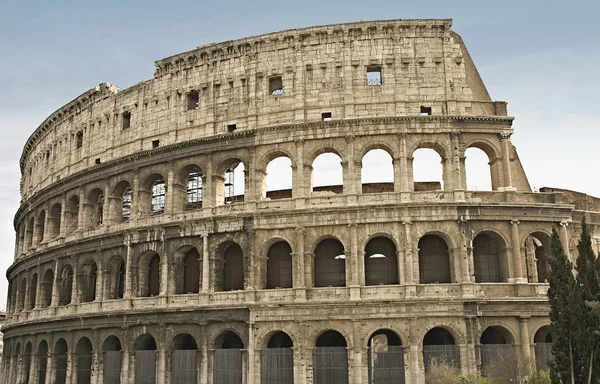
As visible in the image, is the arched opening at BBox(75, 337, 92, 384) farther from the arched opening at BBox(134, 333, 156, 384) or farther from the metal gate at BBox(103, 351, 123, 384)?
the arched opening at BBox(134, 333, 156, 384)

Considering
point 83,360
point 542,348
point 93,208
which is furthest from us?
point 93,208

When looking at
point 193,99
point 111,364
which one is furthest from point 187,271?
point 193,99

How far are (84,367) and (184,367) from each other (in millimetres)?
6510

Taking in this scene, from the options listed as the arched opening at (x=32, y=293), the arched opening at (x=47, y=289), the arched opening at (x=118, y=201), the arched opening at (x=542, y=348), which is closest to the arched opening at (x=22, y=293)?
the arched opening at (x=32, y=293)

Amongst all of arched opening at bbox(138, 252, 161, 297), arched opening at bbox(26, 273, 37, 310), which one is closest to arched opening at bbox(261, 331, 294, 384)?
arched opening at bbox(138, 252, 161, 297)

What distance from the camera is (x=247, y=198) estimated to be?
25469 mm

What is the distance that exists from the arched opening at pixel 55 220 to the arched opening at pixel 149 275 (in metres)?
8.13

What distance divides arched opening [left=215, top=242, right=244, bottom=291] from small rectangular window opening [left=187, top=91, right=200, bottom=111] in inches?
263

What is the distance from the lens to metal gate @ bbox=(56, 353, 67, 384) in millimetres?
29763

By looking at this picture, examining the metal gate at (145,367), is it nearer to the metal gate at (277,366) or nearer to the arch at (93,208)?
the metal gate at (277,366)

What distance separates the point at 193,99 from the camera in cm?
2830

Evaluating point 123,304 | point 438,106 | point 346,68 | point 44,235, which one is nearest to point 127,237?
point 123,304

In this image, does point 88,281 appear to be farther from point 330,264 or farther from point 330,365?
point 330,365

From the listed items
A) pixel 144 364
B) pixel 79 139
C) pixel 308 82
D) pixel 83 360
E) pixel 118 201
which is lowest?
pixel 144 364
